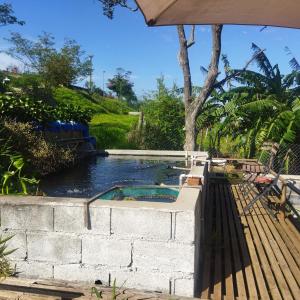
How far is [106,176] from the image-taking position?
421 inches

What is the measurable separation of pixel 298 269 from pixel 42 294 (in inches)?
121

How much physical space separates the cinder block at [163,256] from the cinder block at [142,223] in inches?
3.6

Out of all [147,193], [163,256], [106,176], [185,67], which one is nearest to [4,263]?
[163,256]

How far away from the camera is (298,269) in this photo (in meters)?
4.78

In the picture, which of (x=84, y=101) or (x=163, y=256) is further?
(x=84, y=101)

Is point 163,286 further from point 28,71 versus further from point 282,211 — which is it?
point 28,71

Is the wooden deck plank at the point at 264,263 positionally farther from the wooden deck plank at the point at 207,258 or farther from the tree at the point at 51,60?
the tree at the point at 51,60

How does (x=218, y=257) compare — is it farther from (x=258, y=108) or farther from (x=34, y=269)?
(x=258, y=108)

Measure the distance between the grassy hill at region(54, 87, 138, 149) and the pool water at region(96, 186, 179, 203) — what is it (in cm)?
1421

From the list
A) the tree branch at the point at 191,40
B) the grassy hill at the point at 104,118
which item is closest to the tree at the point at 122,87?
the grassy hill at the point at 104,118

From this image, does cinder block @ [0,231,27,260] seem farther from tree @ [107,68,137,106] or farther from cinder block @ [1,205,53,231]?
tree @ [107,68,137,106]

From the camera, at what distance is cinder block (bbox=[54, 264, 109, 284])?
4.05 metres

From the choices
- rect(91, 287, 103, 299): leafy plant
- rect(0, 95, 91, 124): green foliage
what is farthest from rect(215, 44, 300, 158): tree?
rect(91, 287, 103, 299): leafy plant

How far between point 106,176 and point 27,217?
6.58m
